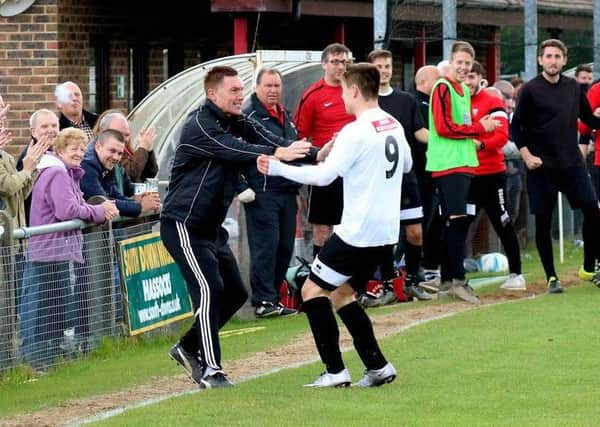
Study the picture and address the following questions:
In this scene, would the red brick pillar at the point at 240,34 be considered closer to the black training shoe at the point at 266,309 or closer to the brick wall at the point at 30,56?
the brick wall at the point at 30,56

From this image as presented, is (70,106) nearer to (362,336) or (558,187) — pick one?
(558,187)

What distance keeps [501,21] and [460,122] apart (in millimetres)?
13063

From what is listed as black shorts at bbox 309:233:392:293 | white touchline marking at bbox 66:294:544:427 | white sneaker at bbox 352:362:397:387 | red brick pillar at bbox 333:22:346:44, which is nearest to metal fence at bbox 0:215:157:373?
white touchline marking at bbox 66:294:544:427

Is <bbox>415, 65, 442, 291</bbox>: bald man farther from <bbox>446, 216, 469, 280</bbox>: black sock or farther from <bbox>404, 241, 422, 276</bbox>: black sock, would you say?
<bbox>446, 216, 469, 280</bbox>: black sock

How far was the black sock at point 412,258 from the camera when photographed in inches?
618

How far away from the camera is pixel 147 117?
59.3 feet

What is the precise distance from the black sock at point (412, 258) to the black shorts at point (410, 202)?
0.24 meters

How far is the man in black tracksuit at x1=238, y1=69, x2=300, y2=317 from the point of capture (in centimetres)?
1460

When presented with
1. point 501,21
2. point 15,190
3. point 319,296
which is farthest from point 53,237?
point 501,21

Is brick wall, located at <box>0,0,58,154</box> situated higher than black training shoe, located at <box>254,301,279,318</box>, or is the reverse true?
brick wall, located at <box>0,0,58,154</box>

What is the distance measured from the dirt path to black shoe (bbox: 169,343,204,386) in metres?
0.10

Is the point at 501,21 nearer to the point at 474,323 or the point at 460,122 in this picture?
the point at 460,122

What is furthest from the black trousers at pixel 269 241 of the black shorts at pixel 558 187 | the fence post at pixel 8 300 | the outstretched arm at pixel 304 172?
the outstretched arm at pixel 304 172

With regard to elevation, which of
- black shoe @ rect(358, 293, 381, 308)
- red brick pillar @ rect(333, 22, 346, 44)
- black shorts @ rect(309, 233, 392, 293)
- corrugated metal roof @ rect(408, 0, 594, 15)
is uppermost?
corrugated metal roof @ rect(408, 0, 594, 15)
